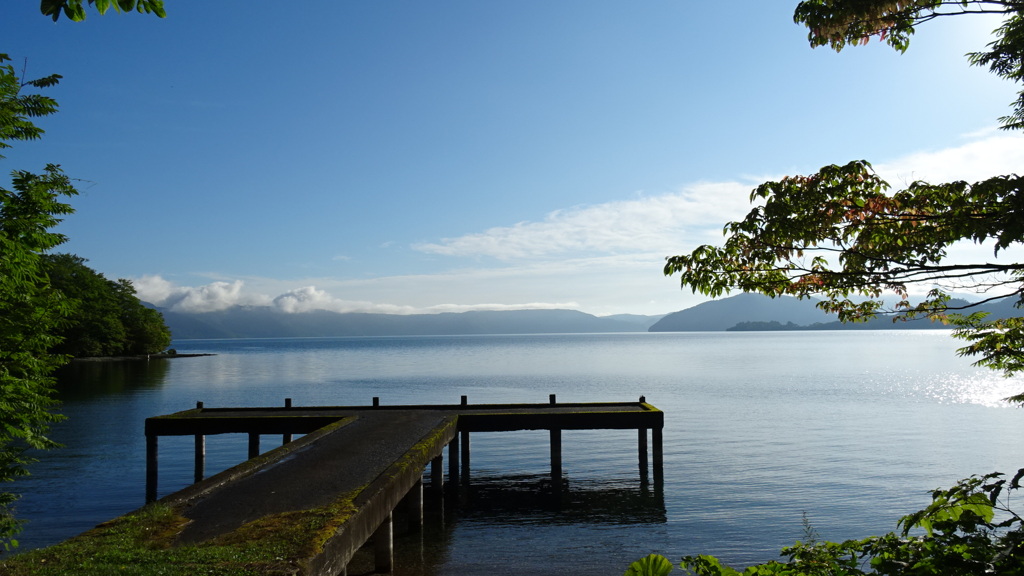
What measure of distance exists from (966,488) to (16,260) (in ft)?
44.2

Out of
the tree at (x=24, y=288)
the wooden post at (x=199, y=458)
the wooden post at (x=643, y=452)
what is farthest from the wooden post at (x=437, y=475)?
the tree at (x=24, y=288)

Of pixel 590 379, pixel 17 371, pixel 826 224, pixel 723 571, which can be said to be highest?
pixel 826 224

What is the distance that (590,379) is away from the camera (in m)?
79.6

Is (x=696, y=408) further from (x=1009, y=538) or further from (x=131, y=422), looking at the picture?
(x=1009, y=538)

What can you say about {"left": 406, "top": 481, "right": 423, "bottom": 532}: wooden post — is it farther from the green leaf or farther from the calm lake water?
the green leaf

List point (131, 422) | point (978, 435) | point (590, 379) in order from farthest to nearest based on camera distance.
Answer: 1. point (590, 379)
2. point (131, 422)
3. point (978, 435)

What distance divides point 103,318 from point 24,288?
398 ft

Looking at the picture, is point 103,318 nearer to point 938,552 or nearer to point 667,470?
point 667,470

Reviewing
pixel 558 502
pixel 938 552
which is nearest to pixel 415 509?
pixel 558 502

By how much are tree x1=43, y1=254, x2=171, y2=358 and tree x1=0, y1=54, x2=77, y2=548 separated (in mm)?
95051

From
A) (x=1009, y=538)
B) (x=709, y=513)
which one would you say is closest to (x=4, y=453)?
(x=1009, y=538)

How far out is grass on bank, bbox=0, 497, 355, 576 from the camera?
7727mm

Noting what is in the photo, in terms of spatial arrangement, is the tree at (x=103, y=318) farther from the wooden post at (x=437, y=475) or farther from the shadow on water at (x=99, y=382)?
the wooden post at (x=437, y=475)

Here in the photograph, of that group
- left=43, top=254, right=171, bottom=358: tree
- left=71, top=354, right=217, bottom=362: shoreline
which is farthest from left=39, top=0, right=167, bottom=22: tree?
left=71, top=354, right=217, bottom=362: shoreline
